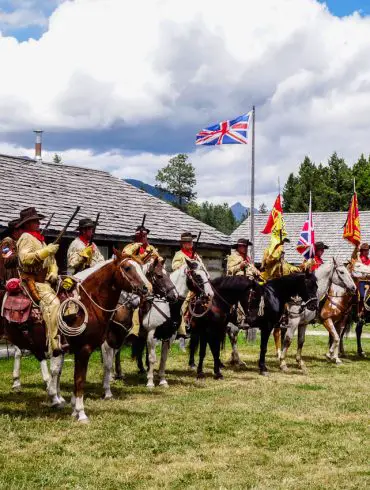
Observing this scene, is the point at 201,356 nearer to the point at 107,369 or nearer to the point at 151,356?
the point at 151,356

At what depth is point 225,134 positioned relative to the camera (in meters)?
21.1

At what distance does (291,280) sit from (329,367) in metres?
2.70

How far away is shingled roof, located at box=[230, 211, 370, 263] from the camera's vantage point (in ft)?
130

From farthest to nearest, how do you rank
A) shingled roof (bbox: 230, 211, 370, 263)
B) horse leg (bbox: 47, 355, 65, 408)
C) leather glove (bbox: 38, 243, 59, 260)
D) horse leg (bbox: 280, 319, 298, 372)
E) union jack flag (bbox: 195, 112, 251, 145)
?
shingled roof (bbox: 230, 211, 370, 263) → union jack flag (bbox: 195, 112, 251, 145) → horse leg (bbox: 280, 319, 298, 372) → horse leg (bbox: 47, 355, 65, 408) → leather glove (bbox: 38, 243, 59, 260)

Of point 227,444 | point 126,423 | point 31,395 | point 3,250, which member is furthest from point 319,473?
point 3,250

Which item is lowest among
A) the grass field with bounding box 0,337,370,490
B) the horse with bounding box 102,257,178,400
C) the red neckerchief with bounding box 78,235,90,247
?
the grass field with bounding box 0,337,370,490

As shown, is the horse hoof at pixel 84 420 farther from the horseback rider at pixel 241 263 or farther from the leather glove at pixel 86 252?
the horseback rider at pixel 241 263

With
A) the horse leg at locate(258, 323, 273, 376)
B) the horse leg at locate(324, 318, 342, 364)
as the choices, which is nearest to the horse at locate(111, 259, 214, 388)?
the horse leg at locate(258, 323, 273, 376)

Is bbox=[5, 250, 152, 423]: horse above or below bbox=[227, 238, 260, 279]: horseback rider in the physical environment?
below

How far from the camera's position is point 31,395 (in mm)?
11500

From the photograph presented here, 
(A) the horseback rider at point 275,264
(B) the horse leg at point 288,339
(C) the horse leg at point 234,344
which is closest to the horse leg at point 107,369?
(C) the horse leg at point 234,344

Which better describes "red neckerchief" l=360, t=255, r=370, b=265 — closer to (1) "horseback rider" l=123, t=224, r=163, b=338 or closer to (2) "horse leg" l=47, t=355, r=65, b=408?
(1) "horseback rider" l=123, t=224, r=163, b=338

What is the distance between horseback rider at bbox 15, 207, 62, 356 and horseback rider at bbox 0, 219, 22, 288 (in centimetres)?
36

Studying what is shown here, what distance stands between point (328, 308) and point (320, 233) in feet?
85.8
